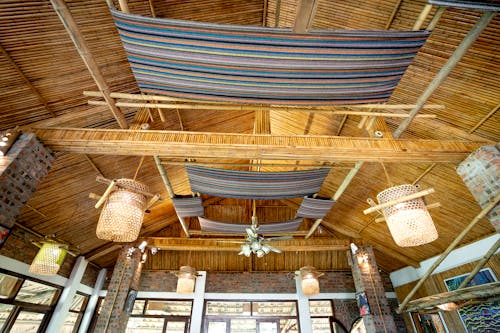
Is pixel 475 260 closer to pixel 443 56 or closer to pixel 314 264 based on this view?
pixel 314 264

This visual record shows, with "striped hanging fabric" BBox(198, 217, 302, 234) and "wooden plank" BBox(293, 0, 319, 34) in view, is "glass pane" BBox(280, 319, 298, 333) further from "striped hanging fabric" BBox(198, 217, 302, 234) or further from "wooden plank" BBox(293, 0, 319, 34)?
"wooden plank" BBox(293, 0, 319, 34)

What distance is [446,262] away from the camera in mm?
6875

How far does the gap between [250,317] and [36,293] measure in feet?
21.9

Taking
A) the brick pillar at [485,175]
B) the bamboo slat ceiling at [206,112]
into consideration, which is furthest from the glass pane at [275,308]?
the brick pillar at [485,175]

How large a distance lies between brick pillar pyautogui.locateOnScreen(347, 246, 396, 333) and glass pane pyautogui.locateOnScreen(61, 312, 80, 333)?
9202mm

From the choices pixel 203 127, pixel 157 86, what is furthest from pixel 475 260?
pixel 157 86

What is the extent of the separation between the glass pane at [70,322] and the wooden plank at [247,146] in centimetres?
726

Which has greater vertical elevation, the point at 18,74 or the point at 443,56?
the point at 443,56

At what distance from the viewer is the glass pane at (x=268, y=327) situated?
8.63 m

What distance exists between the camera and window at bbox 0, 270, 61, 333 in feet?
18.4

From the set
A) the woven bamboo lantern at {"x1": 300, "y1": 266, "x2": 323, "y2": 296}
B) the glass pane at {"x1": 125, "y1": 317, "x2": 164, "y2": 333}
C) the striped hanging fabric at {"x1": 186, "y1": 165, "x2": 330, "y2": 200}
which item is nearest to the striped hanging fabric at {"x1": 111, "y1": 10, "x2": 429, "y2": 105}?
the striped hanging fabric at {"x1": 186, "y1": 165, "x2": 330, "y2": 200}

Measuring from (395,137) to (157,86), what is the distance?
11.7 ft

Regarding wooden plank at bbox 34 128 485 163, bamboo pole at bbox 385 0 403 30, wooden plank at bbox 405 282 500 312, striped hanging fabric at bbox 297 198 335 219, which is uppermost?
bamboo pole at bbox 385 0 403 30

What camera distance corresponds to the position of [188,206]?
241 inches
